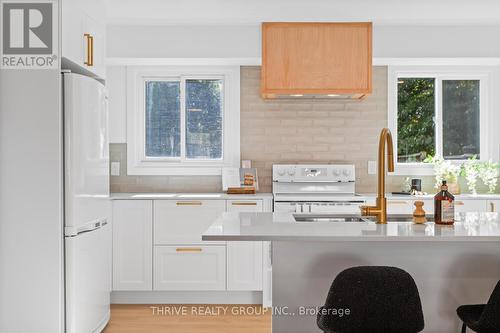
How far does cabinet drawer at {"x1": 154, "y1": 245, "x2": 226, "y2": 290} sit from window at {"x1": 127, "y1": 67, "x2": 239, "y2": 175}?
0.87 m

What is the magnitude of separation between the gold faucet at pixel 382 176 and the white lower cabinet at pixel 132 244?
7.43 ft

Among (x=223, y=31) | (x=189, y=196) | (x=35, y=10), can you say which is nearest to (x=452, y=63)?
(x=223, y=31)

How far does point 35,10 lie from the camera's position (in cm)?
282

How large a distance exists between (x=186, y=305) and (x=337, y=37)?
2.60 m

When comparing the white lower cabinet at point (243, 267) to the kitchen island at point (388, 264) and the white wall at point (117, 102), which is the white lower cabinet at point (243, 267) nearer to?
the white wall at point (117, 102)

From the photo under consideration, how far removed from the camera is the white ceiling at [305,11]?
3.97m

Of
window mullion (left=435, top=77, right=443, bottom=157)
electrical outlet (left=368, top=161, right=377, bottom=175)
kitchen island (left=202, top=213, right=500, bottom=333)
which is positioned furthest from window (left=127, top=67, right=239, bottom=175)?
kitchen island (left=202, top=213, right=500, bottom=333)

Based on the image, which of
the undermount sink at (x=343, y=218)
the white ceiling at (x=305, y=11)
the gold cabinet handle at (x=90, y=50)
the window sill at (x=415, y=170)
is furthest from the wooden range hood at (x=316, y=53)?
the undermount sink at (x=343, y=218)

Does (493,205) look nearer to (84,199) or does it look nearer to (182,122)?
(182,122)

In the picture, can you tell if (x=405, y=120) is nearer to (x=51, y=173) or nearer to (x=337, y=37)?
(x=337, y=37)

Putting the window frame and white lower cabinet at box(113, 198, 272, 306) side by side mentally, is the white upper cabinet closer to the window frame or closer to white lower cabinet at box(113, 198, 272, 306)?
white lower cabinet at box(113, 198, 272, 306)

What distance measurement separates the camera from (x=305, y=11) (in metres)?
4.09

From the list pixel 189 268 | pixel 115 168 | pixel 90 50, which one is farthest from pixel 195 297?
pixel 90 50

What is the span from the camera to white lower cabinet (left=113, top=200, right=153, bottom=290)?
4.15 metres
